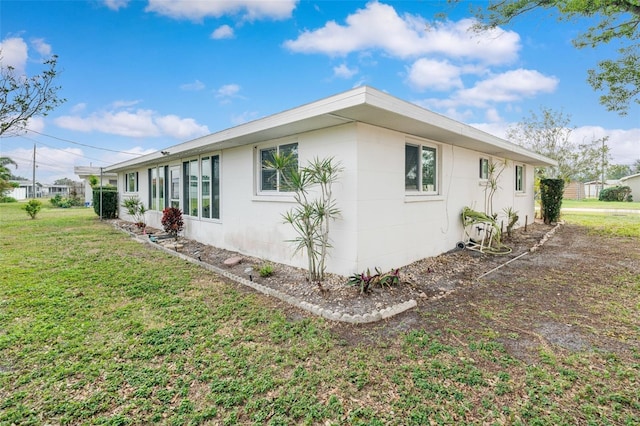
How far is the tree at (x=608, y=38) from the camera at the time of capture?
779 cm

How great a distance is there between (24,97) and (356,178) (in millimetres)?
11263

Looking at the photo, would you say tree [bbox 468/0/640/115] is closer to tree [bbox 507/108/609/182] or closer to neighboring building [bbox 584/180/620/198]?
tree [bbox 507/108/609/182]

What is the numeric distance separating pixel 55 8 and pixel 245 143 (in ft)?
25.8

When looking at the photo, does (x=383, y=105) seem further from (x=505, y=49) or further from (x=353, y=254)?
(x=505, y=49)

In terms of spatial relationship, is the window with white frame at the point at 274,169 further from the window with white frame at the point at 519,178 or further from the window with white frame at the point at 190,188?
the window with white frame at the point at 519,178

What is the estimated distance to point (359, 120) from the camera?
192 inches

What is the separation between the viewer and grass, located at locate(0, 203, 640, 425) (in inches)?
89.8

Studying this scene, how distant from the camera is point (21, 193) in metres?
47.3

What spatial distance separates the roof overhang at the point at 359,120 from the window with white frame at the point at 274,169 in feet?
0.88

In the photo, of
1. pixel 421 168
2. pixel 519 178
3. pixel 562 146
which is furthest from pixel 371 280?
pixel 562 146

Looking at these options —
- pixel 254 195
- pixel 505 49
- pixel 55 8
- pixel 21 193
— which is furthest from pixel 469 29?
pixel 21 193

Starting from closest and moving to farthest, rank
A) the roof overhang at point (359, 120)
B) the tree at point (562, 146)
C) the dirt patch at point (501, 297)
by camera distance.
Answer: the dirt patch at point (501, 297) < the roof overhang at point (359, 120) < the tree at point (562, 146)

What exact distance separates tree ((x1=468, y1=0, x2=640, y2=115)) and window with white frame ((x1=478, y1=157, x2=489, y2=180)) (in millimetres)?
3833

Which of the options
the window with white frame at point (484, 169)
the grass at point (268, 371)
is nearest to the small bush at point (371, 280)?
the grass at point (268, 371)
